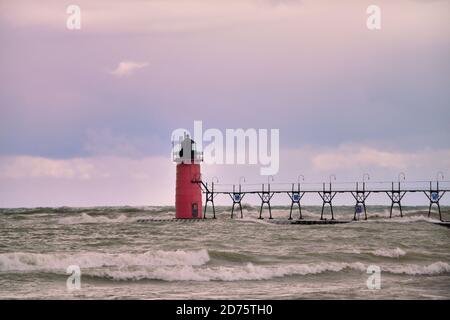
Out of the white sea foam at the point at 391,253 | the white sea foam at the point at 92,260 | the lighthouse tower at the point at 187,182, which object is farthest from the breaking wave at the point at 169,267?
the lighthouse tower at the point at 187,182

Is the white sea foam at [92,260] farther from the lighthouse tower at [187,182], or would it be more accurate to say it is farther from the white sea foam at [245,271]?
the lighthouse tower at [187,182]

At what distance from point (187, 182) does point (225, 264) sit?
20.2 meters

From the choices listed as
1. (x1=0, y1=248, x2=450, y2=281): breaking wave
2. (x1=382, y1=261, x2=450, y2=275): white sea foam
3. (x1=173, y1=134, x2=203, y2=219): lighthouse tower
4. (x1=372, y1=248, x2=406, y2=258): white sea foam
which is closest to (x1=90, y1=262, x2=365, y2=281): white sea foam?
(x1=0, y1=248, x2=450, y2=281): breaking wave

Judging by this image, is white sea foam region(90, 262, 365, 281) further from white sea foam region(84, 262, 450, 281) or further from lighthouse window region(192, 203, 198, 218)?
lighthouse window region(192, 203, 198, 218)

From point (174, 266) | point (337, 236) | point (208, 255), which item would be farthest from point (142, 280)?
point (337, 236)

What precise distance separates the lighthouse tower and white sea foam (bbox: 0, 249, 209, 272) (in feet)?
62.7

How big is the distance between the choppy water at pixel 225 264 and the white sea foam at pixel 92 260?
3 centimetres

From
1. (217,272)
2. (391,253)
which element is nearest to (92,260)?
(217,272)

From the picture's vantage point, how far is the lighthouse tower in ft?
142

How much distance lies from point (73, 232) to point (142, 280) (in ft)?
58.1

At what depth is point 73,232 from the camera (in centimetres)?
3688
